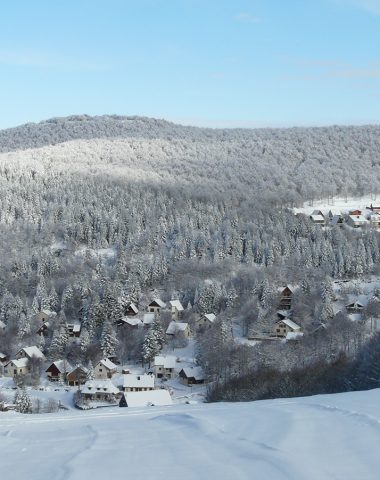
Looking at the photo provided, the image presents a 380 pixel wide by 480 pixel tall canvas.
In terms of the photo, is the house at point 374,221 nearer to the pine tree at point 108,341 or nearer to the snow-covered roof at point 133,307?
the snow-covered roof at point 133,307

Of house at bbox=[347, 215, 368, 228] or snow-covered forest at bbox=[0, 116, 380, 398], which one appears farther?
house at bbox=[347, 215, 368, 228]

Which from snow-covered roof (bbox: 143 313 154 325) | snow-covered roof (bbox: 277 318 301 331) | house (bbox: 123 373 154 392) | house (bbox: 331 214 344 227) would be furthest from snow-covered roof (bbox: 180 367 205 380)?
house (bbox: 331 214 344 227)

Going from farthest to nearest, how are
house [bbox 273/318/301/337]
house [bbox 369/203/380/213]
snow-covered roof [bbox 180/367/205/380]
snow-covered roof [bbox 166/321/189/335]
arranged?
house [bbox 369/203/380/213], snow-covered roof [bbox 166/321/189/335], house [bbox 273/318/301/337], snow-covered roof [bbox 180/367/205/380]

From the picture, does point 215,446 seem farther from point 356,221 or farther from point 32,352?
point 356,221

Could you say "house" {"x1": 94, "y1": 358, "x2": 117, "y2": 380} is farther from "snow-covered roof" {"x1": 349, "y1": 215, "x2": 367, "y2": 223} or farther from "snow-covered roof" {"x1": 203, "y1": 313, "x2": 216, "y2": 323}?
"snow-covered roof" {"x1": 349, "y1": 215, "x2": 367, "y2": 223}

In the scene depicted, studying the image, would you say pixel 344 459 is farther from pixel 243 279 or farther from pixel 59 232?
pixel 59 232

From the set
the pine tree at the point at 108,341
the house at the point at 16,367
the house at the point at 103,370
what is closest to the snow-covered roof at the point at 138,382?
the house at the point at 103,370

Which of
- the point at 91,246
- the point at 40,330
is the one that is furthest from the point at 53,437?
the point at 91,246
